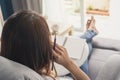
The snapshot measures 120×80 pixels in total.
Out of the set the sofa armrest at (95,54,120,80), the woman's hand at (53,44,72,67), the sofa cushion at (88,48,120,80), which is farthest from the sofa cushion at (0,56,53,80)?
the sofa cushion at (88,48,120,80)

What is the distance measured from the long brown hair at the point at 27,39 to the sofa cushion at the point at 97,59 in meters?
0.70

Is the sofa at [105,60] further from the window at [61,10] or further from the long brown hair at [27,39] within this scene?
the window at [61,10]

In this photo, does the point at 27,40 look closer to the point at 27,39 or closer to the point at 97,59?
the point at 27,39

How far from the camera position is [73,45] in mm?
1471

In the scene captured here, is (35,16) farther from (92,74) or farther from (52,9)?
(52,9)

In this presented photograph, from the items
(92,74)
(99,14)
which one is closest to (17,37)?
(92,74)

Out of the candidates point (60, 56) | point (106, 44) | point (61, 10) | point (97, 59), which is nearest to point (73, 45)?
point (97, 59)

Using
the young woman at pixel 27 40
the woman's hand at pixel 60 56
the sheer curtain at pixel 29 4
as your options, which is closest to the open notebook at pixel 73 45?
the woman's hand at pixel 60 56

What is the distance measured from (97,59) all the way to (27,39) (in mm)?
871

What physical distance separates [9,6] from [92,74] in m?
1.49

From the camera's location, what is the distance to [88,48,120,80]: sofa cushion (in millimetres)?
1396

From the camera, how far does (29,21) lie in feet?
2.34

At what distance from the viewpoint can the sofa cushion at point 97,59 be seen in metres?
1.40

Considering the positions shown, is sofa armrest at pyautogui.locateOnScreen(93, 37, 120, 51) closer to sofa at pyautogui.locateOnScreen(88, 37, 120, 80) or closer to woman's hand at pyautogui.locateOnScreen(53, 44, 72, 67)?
sofa at pyautogui.locateOnScreen(88, 37, 120, 80)
